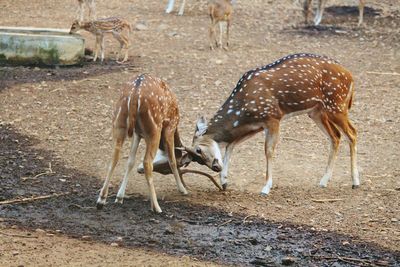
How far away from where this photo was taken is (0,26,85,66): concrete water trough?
42.6 ft

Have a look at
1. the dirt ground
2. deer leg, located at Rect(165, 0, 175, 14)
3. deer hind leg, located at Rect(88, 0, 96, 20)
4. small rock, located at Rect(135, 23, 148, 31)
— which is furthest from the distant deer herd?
deer leg, located at Rect(165, 0, 175, 14)

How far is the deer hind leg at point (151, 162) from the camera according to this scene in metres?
7.63

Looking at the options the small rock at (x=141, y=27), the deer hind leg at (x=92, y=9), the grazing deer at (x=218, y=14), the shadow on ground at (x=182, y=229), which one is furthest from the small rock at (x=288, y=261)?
the deer hind leg at (x=92, y=9)

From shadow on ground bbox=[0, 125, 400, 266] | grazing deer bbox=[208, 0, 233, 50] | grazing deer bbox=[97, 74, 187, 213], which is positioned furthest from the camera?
grazing deer bbox=[208, 0, 233, 50]

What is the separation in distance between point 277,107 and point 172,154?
3.63 ft

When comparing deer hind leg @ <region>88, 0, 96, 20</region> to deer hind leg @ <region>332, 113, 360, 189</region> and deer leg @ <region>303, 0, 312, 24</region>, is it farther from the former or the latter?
deer hind leg @ <region>332, 113, 360, 189</region>

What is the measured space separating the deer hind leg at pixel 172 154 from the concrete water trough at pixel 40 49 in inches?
210

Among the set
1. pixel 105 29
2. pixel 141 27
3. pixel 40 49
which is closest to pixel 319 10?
pixel 141 27

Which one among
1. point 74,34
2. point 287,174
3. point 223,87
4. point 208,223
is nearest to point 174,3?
point 74,34

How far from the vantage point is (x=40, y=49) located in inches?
514

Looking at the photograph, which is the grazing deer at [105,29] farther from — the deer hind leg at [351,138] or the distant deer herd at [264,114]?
the deer hind leg at [351,138]

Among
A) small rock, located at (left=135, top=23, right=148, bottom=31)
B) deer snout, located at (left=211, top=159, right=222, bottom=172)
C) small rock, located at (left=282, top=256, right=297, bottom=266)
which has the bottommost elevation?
small rock, located at (left=135, top=23, right=148, bottom=31)

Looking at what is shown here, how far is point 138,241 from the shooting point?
7.02 metres

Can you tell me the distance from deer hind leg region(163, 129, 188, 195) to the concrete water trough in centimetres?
532
